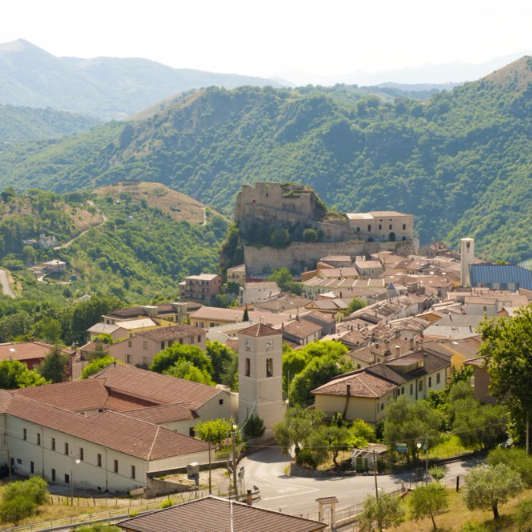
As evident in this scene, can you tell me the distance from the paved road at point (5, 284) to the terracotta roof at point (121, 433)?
90638 mm

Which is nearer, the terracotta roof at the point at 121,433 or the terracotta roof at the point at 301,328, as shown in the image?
the terracotta roof at the point at 121,433

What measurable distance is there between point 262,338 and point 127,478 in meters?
10.5

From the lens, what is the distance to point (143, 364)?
7606 cm

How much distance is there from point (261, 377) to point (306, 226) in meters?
82.2


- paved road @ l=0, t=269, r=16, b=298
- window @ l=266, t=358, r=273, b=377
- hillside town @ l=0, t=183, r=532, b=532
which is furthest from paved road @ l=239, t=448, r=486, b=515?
paved road @ l=0, t=269, r=16, b=298

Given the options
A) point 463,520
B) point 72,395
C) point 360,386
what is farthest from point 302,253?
point 463,520

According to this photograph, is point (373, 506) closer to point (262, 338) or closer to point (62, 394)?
point (262, 338)

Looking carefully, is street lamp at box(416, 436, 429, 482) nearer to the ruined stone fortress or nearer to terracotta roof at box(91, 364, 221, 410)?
terracotta roof at box(91, 364, 221, 410)

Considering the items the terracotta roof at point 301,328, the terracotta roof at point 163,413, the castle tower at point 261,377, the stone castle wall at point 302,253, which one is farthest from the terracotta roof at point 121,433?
the stone castle wall at point 302,253

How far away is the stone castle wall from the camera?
135m

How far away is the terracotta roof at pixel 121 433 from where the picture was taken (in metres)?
49.4

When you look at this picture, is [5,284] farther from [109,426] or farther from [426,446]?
[426,446]

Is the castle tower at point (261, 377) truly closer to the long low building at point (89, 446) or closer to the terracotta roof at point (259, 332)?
the terracotta roof at point (259, 332)

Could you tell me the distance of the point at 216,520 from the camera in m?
31.2
